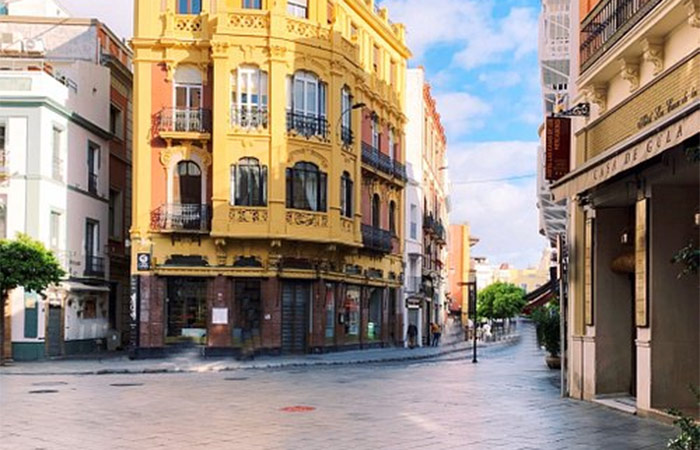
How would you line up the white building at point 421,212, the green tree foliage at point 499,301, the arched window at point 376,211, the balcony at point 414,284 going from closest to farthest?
the arched window at point 376,211, the balcony at point 414,284, the white building at point 421,212, the green tree foliage at point 499,301

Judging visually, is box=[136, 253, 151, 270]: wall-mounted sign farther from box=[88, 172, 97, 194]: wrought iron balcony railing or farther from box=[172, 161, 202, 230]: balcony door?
box=[88, 172, 97, 194]: wrought iron balcony railing

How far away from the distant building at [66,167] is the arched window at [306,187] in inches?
367

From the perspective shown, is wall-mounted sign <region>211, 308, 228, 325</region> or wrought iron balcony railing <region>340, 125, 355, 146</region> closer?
wall-mounted sign <region>211, 308, 228, 325</region>

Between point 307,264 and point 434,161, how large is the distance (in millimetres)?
32244

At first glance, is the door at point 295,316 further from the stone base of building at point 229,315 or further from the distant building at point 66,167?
the distant building at point 66,167

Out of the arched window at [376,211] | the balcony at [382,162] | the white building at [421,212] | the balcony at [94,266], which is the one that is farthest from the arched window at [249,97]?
the white building at [421,212]

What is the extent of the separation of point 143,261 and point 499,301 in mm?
70914

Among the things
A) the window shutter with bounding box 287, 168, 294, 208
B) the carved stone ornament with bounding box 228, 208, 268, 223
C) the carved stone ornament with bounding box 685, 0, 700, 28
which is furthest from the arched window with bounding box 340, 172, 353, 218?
the carved stone ornament with bounding box 685, 0, 700, 28

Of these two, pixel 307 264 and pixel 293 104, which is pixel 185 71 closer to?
pixel 293 104

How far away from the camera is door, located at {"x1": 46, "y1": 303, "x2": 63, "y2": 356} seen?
126 ft

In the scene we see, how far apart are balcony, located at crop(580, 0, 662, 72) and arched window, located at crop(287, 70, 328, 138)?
69.5 ft

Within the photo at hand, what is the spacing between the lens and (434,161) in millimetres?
71938

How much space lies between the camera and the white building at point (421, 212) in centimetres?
5831

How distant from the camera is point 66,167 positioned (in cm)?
4009
